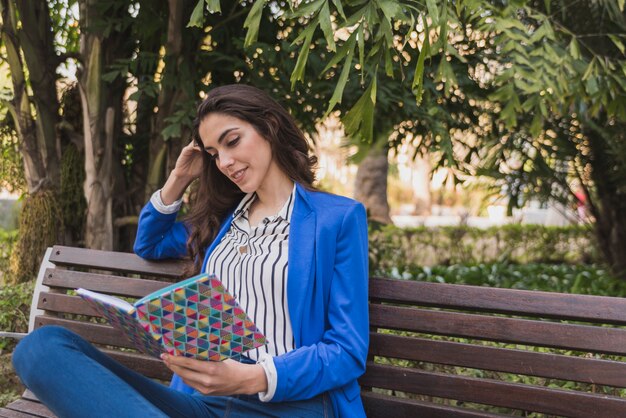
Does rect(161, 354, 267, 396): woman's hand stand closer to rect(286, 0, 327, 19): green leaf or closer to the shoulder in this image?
the shoulder

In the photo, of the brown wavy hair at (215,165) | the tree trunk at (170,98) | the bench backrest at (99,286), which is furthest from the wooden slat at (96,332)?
the tree trunk at (170,98)

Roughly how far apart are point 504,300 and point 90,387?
1174 mm

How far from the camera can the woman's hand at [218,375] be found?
194 cm

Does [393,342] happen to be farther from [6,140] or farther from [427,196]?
[427,196]

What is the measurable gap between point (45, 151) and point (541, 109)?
261 centimetres

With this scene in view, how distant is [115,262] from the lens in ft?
9.91

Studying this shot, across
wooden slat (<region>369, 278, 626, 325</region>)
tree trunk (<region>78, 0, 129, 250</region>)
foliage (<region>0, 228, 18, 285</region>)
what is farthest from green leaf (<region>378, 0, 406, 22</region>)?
foliage (<region>0, 228, 18, 285</region>)

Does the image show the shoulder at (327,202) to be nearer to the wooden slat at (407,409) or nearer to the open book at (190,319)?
the open book at (190,319)

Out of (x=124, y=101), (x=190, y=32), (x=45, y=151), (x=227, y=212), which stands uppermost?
(x=190, y=32)

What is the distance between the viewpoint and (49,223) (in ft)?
14.3

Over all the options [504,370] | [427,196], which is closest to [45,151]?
[504,370]

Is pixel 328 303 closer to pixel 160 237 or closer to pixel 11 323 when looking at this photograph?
pixel 160 237

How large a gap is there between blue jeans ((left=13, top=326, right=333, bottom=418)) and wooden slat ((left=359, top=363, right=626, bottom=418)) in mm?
376

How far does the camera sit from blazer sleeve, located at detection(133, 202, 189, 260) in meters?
2.79
